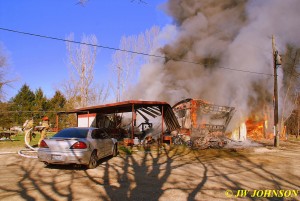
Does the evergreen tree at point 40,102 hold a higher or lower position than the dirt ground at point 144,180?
higher

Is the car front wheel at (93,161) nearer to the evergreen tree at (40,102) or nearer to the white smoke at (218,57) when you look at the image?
the white smoke at (218,57)

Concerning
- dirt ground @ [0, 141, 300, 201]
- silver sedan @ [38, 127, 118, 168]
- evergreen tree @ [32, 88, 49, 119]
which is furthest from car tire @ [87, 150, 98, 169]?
evergreen tree @ [32, 88, 49, 119]

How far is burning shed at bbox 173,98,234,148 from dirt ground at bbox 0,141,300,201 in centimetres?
632

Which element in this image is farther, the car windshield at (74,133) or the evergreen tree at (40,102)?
the evergreen tree at (40,102)

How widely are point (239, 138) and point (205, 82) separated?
5.84 meters

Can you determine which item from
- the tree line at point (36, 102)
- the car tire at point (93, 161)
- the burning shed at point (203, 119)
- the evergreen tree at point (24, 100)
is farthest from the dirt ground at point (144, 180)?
the evergreen tree at point (24, 100)

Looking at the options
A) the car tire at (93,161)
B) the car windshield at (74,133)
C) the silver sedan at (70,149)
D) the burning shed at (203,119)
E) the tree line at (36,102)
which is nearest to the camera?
the silver sedan at (70,149)

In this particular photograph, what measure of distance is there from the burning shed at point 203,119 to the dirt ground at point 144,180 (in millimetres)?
6324

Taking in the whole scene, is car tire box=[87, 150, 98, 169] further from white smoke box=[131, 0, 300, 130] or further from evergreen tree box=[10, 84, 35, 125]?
evergreen tree box=[10, 84, 35, 125]

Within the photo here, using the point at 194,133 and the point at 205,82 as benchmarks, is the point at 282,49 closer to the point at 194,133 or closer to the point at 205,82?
the point at 205,82

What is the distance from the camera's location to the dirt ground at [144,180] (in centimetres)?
568

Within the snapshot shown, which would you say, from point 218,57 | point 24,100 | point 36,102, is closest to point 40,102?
point 36,102

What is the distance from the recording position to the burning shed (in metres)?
16.5

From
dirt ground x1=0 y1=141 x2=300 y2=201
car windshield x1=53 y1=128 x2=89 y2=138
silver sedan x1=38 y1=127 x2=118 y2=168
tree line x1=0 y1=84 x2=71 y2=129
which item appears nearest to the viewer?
dirt ground x1=0 y1=141 x2=300 y2=201
